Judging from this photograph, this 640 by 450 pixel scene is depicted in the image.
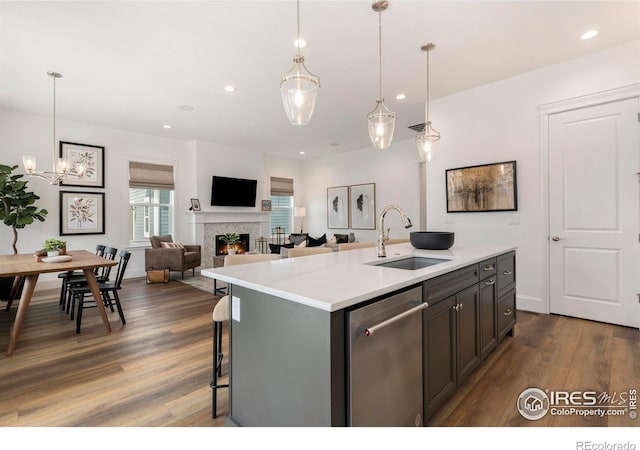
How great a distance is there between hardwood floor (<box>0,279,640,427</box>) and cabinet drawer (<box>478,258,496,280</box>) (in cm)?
72

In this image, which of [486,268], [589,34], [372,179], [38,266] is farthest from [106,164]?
[589,34]

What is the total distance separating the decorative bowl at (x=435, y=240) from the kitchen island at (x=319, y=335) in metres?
0.54

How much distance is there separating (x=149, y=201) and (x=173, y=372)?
4.92m

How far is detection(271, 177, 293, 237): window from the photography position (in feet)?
27.5

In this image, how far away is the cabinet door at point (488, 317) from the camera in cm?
220

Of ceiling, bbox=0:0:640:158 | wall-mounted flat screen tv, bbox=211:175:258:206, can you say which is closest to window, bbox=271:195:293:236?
wall-mounted flat screen tv, bbox=211:175:258:206

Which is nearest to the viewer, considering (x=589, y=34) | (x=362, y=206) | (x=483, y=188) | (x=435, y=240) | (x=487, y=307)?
(x=487, y=307)

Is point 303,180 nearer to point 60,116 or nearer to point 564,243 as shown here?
point 60,116

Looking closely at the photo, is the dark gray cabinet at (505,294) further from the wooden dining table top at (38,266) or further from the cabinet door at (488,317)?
the wooden dining table top at (38,266)

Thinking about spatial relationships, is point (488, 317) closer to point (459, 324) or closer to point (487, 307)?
point (487, 307)

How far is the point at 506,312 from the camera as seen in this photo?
269cm

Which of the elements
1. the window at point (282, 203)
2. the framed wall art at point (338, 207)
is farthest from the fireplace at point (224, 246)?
the framed wall art at point (338, 207)
